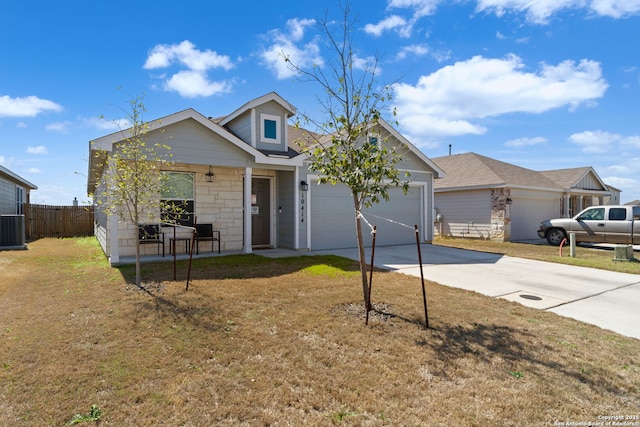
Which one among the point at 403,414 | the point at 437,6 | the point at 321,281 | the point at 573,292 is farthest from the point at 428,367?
the point at 437,6

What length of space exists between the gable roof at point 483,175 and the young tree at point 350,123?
41.7ft

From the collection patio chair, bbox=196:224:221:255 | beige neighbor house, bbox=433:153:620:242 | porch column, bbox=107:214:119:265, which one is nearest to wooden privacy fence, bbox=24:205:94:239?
patio chair, bbox=196:224:221:255

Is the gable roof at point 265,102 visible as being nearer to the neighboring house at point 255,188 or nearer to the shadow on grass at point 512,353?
the neighboring house at point 255,188

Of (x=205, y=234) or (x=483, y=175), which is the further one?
(x=483, y=175)

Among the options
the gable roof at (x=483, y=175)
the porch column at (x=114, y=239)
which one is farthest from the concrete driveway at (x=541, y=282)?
the gable roof at (x=483, y=175)

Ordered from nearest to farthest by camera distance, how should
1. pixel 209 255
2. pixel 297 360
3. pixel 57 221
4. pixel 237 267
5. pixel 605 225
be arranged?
1. pixel 297 360
2. pixel 237 267
3. pixel 209 255
4. pixel 605 225
5. pixel 57 221

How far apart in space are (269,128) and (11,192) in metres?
15.0

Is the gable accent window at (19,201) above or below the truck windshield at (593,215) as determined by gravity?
above

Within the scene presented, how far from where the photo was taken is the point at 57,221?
58.5 ft

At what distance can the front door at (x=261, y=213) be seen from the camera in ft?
36.5

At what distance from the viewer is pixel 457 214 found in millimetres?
17406

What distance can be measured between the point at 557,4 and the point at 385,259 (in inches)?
292

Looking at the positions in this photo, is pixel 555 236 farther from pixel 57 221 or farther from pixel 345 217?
pixel 57 221

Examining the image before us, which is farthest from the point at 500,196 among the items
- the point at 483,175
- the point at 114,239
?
the point at 114,239
